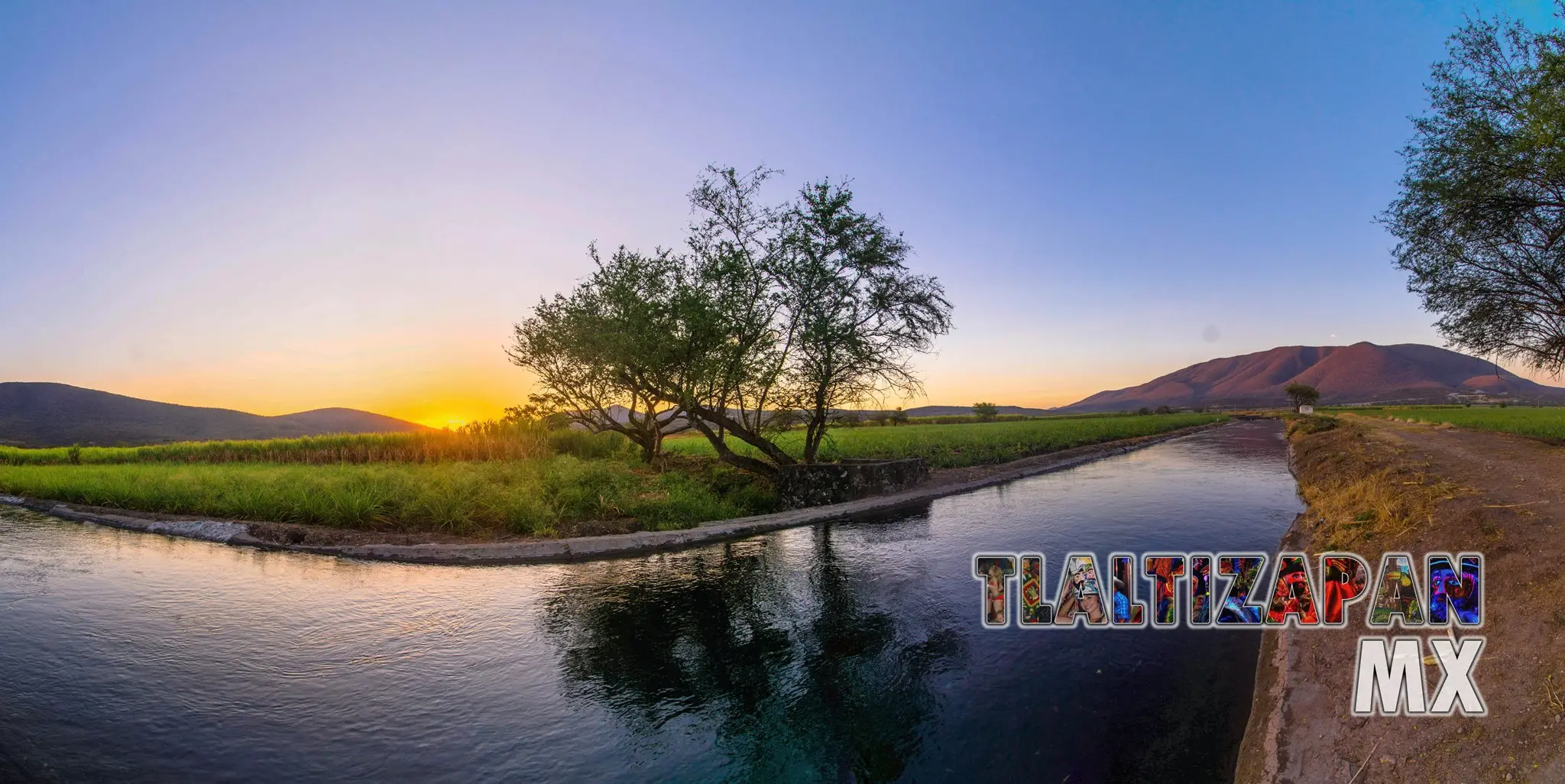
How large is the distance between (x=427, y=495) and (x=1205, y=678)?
15.4m

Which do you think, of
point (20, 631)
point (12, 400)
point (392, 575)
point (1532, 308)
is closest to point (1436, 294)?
point (1532, 308)

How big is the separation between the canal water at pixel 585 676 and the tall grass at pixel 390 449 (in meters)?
11.0

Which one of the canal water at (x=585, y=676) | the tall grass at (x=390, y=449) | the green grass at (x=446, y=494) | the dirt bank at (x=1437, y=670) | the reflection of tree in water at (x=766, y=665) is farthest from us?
the tall grass at (x=390, y=449)

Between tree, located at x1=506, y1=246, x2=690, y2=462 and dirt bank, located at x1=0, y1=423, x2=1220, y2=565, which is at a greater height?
tree, located at x1=506, y1=246, x2=690, y2=462

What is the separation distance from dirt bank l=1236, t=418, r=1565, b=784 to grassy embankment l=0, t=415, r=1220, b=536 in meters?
11.7

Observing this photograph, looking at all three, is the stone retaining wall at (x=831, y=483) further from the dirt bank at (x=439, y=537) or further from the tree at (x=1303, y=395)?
the tree at (x=1303, y=395)

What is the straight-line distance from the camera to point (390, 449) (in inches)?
974

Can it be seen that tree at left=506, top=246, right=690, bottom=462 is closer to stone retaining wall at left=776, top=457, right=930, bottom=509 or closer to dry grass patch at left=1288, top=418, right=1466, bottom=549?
stone retaining wall at left=776, top=457, right=930, bottom=509

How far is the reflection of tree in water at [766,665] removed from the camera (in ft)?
17.3

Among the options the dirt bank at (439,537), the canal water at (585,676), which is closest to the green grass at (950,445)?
the dirt bank at (439,537)

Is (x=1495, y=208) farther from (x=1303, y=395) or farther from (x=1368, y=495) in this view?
(x=1303, y=395)

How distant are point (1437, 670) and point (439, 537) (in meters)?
15.4

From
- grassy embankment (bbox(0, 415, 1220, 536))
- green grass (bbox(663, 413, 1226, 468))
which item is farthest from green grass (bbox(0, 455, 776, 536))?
green grass (bbox(663, 413, 1226, 468))

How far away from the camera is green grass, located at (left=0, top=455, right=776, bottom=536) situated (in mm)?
14031
